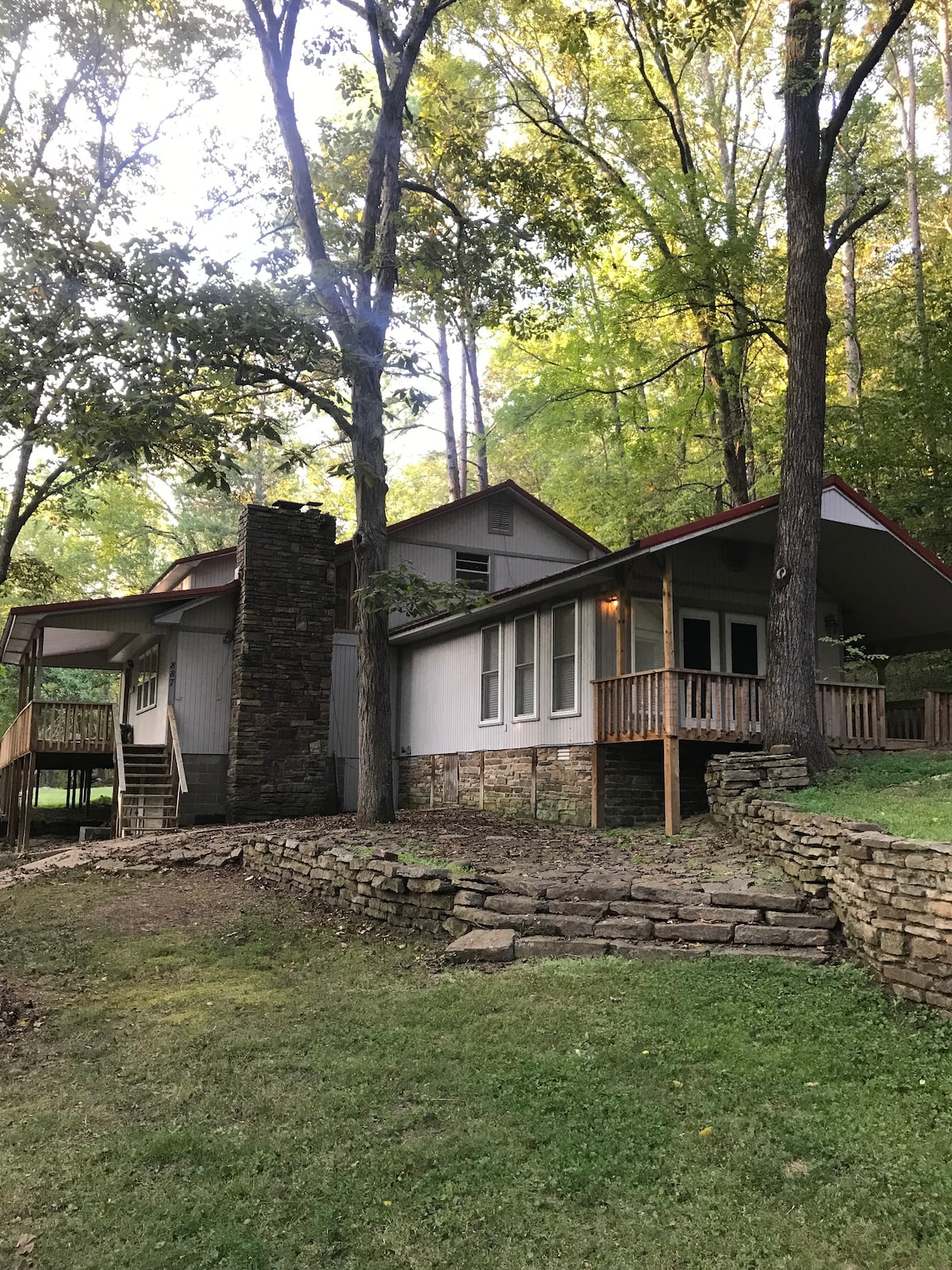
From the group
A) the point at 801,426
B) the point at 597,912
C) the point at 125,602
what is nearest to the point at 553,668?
the point at 801,426

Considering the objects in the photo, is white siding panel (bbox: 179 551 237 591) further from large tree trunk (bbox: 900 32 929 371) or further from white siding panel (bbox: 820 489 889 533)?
large tree trunk (bbox: 900 32 929 371)

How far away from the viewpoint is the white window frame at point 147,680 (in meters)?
18.9

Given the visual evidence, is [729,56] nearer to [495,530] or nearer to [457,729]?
[495,530]

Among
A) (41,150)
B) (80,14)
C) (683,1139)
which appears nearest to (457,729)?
(683,1139)

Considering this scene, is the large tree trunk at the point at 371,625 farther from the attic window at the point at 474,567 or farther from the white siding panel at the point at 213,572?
the white siding panel at the point at 213,572

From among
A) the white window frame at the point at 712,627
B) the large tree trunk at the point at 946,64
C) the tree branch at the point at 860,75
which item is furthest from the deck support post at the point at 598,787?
the large tree trunk at the point at 946,64

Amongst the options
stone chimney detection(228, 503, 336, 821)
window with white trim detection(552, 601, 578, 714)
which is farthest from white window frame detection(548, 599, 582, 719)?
stone chimney detection(228, 503, 336, 821)

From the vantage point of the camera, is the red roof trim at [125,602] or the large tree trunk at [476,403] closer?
the red roof trim at [125,602]

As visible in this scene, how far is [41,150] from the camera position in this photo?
18656 millimetres

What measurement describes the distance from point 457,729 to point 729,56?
635 inches

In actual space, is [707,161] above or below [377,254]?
above

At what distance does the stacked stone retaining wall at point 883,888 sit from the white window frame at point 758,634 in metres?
5.13

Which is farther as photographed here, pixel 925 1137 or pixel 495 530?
pixel 495 530

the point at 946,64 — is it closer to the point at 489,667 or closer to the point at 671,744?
the point at 489,667
